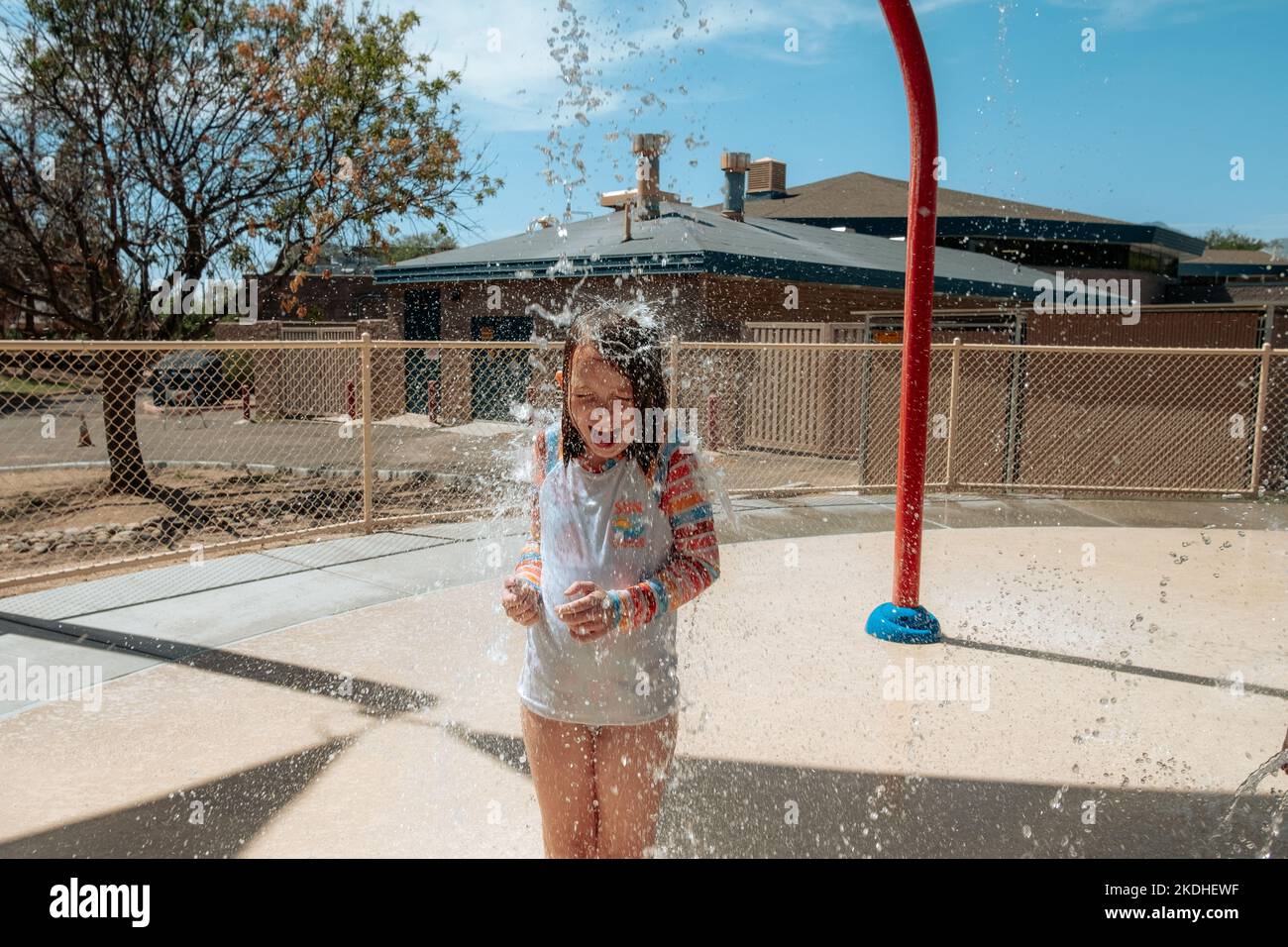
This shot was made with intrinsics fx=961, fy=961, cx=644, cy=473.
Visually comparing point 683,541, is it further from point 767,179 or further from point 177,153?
point 767,179

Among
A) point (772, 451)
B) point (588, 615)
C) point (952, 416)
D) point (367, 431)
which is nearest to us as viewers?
point (588, 615)

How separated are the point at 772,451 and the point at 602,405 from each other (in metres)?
12.1

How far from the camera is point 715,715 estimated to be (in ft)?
14.0

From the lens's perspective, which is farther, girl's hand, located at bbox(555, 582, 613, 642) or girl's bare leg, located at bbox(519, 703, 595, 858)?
girl's bare leg, located at bbox(519, 703, 595, 858)

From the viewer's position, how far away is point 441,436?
17250mm

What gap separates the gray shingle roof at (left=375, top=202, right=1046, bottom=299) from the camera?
15250 mm

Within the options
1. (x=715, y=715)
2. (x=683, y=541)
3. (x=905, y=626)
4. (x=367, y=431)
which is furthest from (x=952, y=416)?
(x=683, y=541)

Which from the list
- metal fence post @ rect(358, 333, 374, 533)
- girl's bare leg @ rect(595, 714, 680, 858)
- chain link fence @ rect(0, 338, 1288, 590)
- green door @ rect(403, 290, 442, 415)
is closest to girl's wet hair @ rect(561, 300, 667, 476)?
girl's bare leg @ rect(595, 714, 680, 858)

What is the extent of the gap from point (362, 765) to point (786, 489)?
7836 millimetres

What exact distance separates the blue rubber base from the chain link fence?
338 centimetres

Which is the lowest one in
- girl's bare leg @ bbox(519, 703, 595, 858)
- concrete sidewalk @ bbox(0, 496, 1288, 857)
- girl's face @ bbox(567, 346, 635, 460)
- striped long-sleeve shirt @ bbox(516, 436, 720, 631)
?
concrete sidewalk @ bbox(0, 496, 1288, 857)

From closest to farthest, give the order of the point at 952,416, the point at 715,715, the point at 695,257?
the point at 715,715
the point at 952,416
the point at 695,257

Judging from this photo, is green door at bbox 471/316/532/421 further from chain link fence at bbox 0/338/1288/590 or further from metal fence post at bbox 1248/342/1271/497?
metal fence post at bbox 1248/342/1271/497
